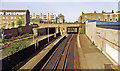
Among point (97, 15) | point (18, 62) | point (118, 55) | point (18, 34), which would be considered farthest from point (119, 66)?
point (97, 15)

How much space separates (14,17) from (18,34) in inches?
1387

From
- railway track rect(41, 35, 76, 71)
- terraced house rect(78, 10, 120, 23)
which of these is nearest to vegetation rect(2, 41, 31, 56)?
railway track rect(41, 35, 76, 71)

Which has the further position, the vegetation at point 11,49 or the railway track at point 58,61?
the vegetation at point 11,49

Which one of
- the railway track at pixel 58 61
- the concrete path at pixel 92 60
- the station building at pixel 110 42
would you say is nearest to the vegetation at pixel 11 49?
the railway track at pixel 58 61

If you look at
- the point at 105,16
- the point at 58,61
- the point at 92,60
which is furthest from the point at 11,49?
the point at 105,16

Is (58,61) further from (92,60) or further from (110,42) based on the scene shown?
(110,42)

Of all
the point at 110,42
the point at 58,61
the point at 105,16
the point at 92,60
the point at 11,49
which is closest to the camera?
the point at 110,42

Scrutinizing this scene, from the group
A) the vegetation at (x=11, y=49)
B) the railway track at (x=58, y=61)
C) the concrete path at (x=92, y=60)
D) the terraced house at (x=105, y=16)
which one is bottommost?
the railway track at (x=58, y=61)

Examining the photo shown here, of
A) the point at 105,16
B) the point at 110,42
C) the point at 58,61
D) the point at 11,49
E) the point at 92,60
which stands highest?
the point at 105,16

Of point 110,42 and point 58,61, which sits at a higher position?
point 110,42

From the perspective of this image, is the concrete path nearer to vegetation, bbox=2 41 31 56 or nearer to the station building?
the station building

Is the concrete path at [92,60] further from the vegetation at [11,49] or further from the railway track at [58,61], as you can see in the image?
the vegetation at [11,49]

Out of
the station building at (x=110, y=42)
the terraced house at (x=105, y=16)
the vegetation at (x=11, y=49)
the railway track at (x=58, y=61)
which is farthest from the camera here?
the terraced house at (x=105, y=16)

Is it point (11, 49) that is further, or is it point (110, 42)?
point (11, 49)
